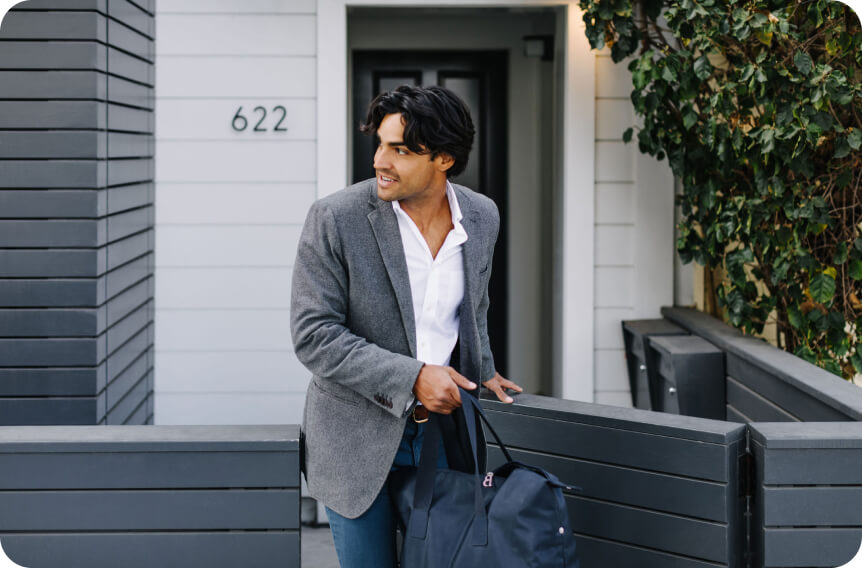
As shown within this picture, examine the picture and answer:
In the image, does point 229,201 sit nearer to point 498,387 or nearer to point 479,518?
point 498,387

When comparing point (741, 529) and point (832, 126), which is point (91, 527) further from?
point (832, 126)

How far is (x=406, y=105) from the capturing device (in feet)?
6.91

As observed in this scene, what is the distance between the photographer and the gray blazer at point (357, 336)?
82.6 inches

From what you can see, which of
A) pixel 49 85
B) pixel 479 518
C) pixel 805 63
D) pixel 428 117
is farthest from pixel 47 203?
pixel 805 63

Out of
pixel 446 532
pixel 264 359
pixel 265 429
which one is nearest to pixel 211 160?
pixel 264 359

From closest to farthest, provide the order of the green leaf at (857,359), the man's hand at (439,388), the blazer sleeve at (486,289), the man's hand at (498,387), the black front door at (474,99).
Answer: the man's hand at (439,388), the blazer sleeve at (486,289), the man's hand at (498,387), the green leaf at (857,359), the black front door at (474,99)

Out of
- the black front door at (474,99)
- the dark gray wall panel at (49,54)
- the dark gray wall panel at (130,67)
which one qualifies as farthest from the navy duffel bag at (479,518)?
the black front door at (474,99)

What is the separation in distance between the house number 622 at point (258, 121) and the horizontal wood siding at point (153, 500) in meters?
2.24

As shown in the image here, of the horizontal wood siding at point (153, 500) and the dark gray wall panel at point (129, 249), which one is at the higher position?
the dark gray wall panel at point (129, 249)

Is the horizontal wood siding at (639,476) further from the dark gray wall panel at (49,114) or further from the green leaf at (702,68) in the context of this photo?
the dark gray wall panel at (49,114)

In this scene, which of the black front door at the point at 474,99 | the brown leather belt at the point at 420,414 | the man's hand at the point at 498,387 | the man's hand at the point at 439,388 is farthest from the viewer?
the black front door at the point at 474,99

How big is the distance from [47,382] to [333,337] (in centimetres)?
198

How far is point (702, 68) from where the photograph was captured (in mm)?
3680

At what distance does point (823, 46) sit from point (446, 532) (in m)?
2.41
